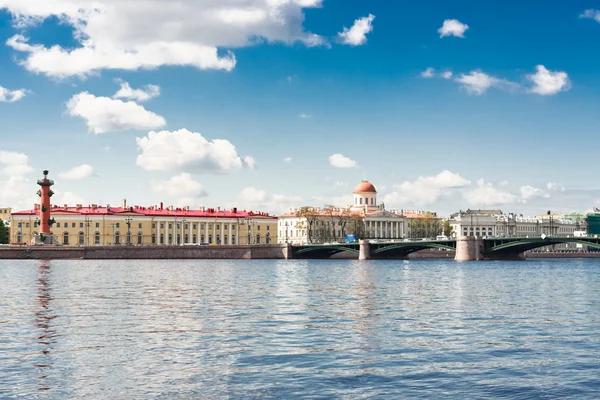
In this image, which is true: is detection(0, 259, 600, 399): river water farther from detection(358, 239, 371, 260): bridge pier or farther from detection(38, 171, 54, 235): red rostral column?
detection(38, 171, 54, 235): red rostral column

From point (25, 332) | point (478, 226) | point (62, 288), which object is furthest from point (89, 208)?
point (25, 332)

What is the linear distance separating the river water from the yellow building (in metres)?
78.2

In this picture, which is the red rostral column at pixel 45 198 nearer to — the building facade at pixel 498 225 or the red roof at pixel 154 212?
the red roof at pixel 154 212

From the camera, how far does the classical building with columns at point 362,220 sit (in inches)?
4712

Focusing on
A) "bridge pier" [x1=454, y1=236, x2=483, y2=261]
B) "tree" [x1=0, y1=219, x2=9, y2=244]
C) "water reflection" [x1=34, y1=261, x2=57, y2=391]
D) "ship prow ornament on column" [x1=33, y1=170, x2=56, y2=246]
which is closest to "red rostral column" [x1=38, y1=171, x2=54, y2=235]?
"ship prow ornament on column" [x1=33, y1=170, x2=56, y2=246]

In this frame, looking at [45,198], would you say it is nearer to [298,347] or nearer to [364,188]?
[364,188]

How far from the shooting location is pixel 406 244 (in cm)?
7444

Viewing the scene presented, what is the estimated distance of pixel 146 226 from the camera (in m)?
109

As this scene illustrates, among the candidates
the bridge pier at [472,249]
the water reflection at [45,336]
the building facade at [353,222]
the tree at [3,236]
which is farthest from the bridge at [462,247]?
the water reflection at [45,336]

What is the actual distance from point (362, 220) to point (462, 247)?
43.8 meters

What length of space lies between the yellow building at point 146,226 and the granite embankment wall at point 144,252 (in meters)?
18.2

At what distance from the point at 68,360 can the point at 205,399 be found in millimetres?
4046

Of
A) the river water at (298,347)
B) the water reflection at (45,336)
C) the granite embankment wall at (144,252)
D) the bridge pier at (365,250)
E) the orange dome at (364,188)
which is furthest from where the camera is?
the orange dome at (364,188)

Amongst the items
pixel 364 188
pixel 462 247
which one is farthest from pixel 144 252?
pixel 364 188
